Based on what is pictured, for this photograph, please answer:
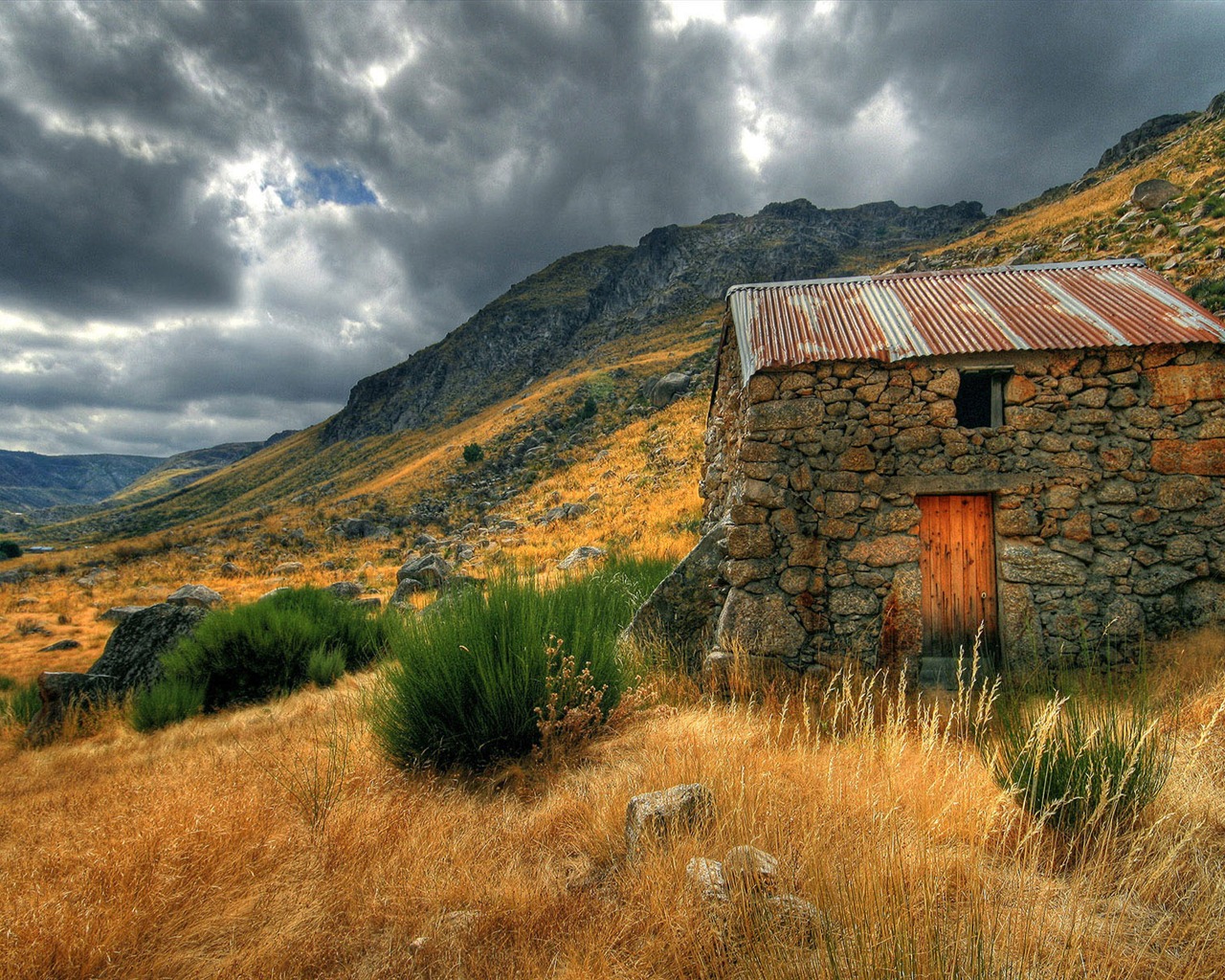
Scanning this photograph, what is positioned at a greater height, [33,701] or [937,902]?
[937,902]

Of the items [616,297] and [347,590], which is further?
[616,297]

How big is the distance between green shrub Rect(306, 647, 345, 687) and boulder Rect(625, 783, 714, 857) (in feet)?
21.4

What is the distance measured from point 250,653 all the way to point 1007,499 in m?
9.87

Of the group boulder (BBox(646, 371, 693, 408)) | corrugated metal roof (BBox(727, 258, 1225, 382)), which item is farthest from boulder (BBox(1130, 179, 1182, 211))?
corrugated metal roof (BBox(727, 258, 1225, 382))

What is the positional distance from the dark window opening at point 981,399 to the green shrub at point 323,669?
868 cm

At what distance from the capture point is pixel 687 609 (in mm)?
6504

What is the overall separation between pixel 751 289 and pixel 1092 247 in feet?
84.0

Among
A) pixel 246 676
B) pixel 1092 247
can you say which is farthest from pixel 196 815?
pixel 1092 247

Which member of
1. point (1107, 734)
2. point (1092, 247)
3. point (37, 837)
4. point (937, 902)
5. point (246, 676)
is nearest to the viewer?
point (937, 902)

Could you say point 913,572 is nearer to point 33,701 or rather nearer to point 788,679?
point 788,679

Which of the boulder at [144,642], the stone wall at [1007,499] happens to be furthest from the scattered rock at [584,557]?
the stone wall at [1007,499]

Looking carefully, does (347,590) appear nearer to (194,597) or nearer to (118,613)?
(194,597)

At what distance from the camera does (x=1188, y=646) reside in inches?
218

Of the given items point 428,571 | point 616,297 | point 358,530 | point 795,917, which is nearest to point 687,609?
point 795,917
